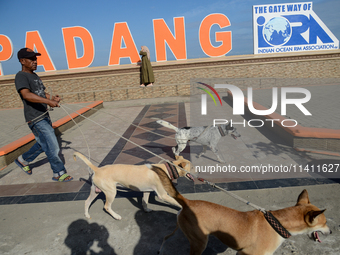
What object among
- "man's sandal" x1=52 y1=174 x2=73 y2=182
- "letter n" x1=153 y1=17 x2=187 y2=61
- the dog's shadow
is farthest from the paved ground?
"letter n" x1=153 y1=17 x2=187 y2=61

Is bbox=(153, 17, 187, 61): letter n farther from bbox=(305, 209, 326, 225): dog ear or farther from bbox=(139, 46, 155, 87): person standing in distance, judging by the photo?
bbox=(305, 209, 326, 225): dog ear

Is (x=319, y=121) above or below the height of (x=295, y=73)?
below

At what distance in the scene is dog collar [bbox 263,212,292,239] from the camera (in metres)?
2.26

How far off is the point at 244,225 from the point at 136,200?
2203 mm

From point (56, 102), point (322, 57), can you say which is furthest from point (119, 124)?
point (322, 57)

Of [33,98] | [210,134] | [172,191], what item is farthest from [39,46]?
[172,191]

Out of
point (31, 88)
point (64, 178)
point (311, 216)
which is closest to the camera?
point (311, 216)

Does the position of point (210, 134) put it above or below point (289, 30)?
below

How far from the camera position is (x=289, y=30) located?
1767cm

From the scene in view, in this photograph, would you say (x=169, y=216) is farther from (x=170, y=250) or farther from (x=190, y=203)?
(x=190, y=203)

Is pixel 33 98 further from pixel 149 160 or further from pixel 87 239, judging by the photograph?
pixel 149 160

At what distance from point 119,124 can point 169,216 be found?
254 inches

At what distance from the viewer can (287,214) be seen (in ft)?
7.73

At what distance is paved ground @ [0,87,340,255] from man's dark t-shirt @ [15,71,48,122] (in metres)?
1.02
